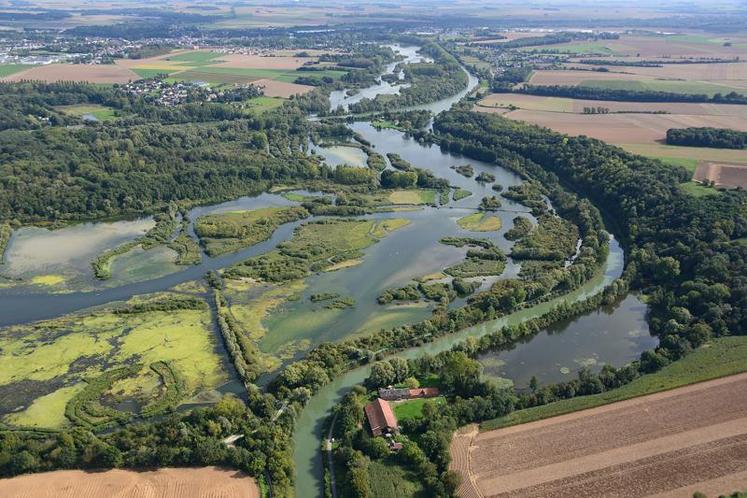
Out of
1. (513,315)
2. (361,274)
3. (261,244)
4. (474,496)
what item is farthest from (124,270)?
(474,496)

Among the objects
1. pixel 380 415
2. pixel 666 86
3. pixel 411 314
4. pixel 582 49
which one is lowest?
pixel 380 415

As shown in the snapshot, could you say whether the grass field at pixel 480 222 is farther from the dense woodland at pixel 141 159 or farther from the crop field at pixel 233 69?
the crop field at pixel 233 69

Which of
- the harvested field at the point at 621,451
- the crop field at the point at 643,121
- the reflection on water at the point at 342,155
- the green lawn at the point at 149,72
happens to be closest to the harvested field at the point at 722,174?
the crop field at the point at 643,121

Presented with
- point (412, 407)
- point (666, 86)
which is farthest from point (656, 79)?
point (412, 407)

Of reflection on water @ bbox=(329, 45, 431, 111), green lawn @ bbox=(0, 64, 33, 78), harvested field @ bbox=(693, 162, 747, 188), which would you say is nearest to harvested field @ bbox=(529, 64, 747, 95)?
reflection on water @ bbox=(329, 45, 431, 111)

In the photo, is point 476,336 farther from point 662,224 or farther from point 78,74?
point 78,74

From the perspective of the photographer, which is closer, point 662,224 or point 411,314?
point 411,314
